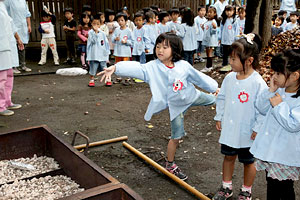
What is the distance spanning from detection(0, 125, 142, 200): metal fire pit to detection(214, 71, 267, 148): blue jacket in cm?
121

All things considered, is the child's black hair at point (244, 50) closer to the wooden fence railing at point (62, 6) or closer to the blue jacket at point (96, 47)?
the blue jacket at point (96, 47)

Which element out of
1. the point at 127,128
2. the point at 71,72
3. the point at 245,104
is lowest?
the point at 127,128

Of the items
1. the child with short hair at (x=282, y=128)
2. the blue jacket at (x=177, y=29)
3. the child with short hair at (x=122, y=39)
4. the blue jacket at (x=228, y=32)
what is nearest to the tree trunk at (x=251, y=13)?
the blue jacket at (x=228, y=32)

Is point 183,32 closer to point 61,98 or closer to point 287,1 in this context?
point 61,98

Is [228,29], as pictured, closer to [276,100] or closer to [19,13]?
[19,13]

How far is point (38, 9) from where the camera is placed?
12.0 meters

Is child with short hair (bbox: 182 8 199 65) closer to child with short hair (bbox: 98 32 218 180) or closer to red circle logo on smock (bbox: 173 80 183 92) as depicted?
child with short hair (bbox: 98 32 218 180)

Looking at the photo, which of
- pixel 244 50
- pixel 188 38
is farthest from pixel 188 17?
pixel 244 50

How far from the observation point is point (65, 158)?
3184 millimetres

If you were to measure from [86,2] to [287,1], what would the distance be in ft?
29.3

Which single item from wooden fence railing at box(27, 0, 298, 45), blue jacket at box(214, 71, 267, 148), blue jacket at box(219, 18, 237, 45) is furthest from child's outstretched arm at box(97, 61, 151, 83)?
wooden fence railing at box(27, 0, 298, 45)

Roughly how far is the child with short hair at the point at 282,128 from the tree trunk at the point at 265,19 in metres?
6.67

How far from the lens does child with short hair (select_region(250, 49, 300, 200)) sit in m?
2.38

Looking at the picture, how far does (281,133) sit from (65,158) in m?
1.95
